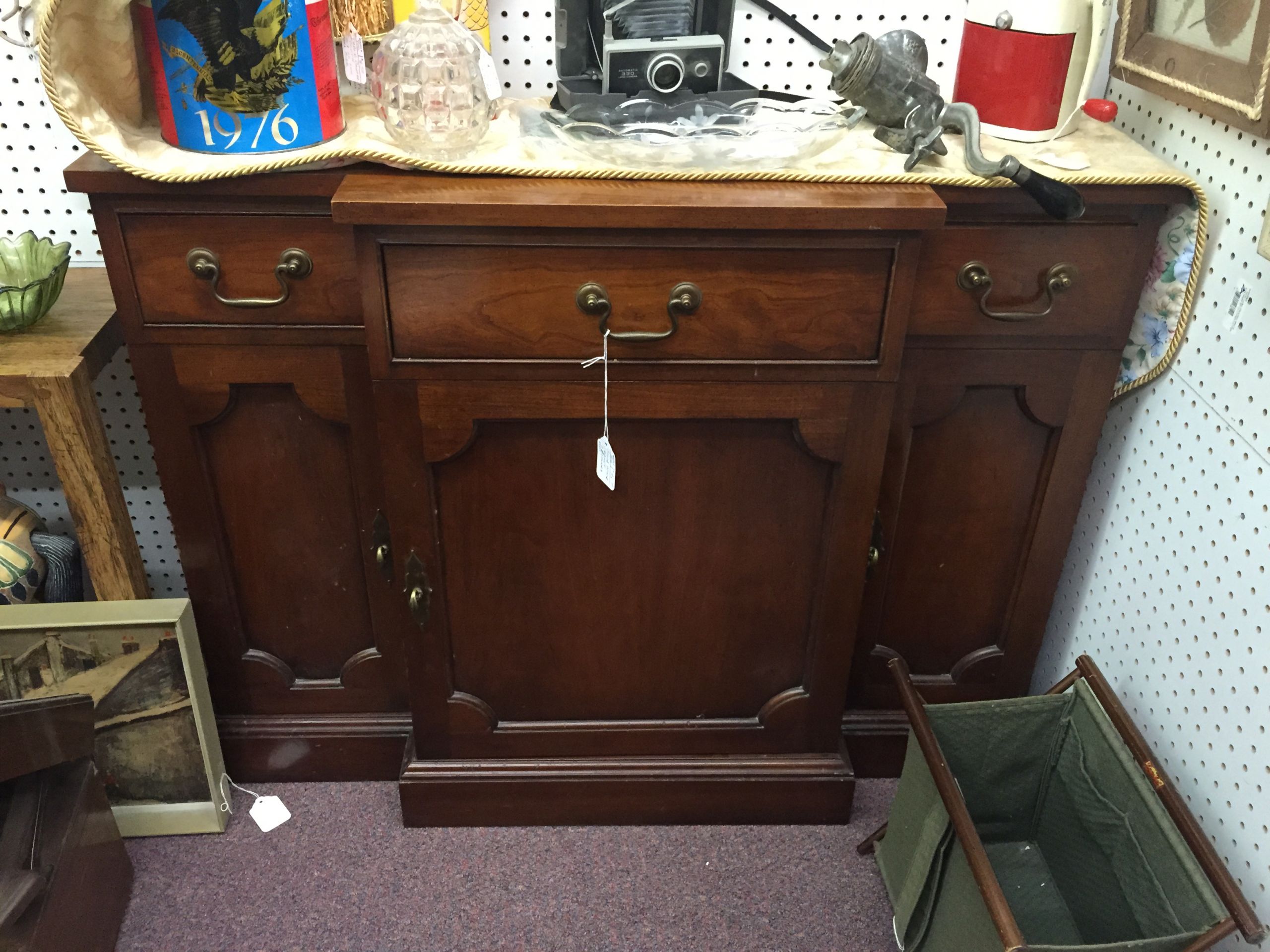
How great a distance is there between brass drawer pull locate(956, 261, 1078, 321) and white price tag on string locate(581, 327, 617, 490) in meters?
0.42

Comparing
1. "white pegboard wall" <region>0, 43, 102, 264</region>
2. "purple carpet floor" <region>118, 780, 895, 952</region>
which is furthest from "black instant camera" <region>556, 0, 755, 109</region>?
"purple carpet floor" <region>118, 780, 895, 952</region>

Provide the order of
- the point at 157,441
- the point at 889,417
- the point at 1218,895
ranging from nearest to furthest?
the point at 1218,895
the point at 889,417
the point at 157,441

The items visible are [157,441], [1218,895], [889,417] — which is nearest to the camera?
[1218,895]

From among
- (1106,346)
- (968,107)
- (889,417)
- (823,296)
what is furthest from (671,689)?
(968,107)

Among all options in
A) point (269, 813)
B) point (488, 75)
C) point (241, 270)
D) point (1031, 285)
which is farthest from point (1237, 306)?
point (269, 813)

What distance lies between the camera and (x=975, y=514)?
1336 millimetres

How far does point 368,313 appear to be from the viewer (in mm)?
1039

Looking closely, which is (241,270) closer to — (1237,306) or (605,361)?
(605,361)

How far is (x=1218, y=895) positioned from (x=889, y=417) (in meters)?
0.58

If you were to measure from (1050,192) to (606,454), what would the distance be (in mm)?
541

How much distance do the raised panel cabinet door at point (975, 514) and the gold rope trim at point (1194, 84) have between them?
300 millimetres

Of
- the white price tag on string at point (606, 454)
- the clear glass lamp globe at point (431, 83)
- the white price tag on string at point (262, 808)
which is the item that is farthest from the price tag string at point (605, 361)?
the white price tag on string at point (262, 808)

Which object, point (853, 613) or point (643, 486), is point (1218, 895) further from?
point (643, 486)

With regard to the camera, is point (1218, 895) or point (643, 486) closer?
point (1218, 895)
